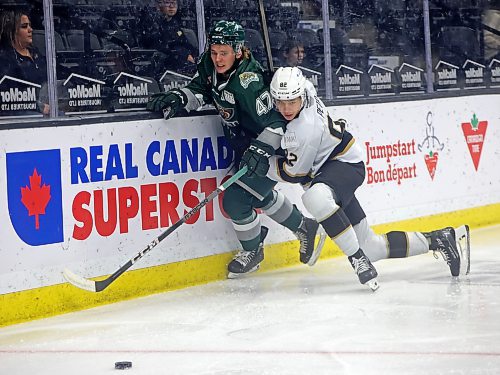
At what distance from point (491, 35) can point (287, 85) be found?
9.92 feet

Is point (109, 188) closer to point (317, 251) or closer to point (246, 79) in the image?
point (246, 79)

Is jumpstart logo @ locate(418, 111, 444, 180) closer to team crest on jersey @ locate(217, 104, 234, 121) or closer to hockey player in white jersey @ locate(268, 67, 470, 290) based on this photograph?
hockey player in white jersey @ locate(268, 67, 470, 290)

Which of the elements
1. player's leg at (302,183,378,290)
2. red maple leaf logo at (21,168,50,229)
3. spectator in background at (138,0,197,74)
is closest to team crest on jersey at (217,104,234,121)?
spectator in background at (138,0,197,74)

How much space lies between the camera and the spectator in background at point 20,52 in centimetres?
520

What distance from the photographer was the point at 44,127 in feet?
17.2

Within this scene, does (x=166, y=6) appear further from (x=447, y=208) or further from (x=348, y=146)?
(x=447, y=208)

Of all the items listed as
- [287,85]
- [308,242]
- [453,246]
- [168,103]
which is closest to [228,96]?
[168,103]

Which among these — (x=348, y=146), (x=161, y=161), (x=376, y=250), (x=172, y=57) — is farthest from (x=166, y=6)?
(x=376, y=250)

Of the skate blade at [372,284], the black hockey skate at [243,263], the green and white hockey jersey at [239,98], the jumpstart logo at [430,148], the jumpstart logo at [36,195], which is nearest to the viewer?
the jumpstart logo at [36,195]

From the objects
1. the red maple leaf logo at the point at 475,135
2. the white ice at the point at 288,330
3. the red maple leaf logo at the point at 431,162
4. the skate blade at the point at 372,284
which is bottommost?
the white ice at the point at 288,330

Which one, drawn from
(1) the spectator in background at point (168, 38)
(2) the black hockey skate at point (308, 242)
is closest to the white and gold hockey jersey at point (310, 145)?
(2) the black hockey skate at point (308, 242)

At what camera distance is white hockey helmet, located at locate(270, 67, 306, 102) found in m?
5.41

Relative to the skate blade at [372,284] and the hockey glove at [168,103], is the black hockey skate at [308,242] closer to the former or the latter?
the skate blade at [372,284]

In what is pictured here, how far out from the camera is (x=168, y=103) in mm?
5730
